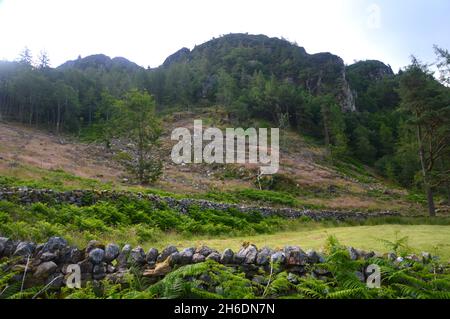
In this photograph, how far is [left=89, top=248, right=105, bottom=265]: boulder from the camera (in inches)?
262

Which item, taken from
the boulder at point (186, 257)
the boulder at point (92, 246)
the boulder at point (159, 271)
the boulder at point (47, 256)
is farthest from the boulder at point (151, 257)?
the boulder at point (47, 256)

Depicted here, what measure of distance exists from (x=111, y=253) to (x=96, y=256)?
0.29 metres

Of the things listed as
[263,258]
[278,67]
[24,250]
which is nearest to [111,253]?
[24,250]

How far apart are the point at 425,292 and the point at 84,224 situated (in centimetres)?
1205

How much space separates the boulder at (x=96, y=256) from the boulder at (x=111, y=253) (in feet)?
0.32

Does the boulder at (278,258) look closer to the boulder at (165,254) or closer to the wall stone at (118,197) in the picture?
the boulder at (165,254)

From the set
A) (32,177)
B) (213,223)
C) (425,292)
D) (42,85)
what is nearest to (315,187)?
(213,223)

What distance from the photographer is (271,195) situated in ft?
113

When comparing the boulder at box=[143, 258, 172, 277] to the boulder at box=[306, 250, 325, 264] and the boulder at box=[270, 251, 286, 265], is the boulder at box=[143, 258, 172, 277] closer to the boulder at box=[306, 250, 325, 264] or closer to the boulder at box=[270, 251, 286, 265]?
the boulder at box=[270, 251, 286, 265]

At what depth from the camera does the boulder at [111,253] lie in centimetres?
679

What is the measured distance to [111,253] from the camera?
6.82 meters

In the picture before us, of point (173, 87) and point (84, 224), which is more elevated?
point (173, 87)
